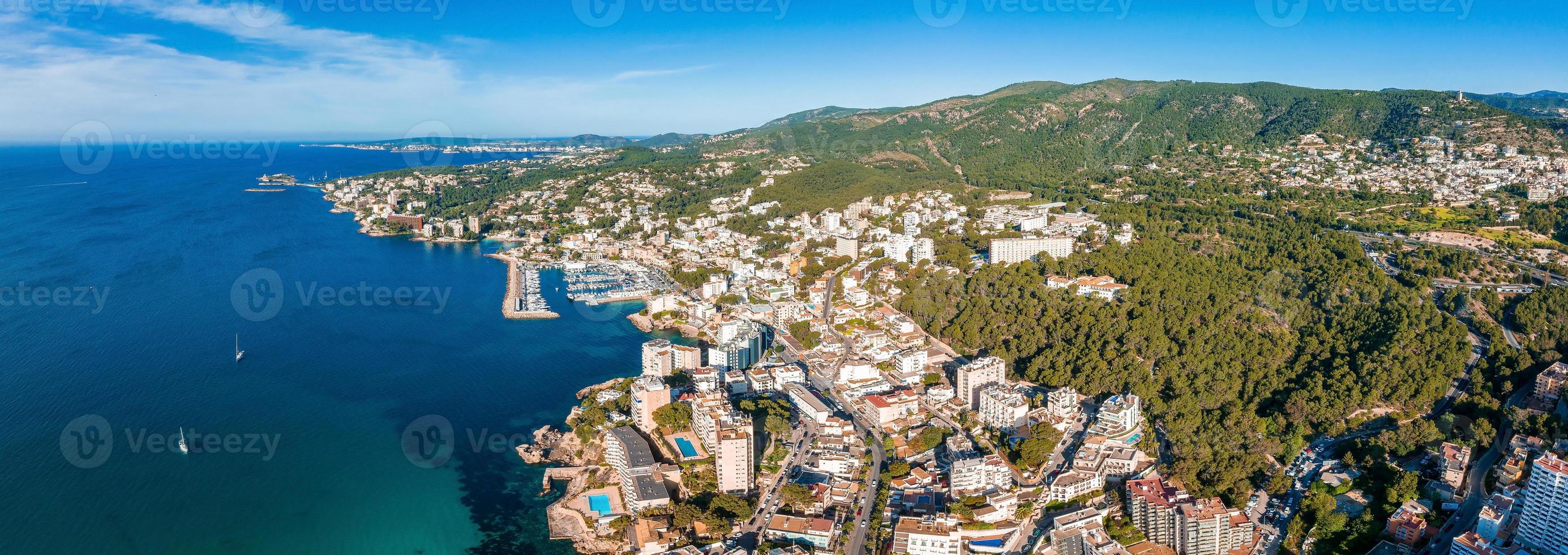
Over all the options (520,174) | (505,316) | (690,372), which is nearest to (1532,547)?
(690,372)

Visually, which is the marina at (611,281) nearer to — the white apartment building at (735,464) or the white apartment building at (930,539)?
the white apartment building at (735,464)

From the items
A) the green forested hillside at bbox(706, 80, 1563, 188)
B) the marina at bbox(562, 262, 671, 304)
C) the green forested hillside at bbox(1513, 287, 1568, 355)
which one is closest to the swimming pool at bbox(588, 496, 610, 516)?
the marina at bbox(562, 262, 671, 304)

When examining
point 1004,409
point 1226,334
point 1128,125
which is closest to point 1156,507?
point 1004,409

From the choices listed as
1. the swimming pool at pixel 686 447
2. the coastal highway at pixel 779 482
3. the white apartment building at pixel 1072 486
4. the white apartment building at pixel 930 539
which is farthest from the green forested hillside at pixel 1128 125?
the white apartment building at pixel 930 539

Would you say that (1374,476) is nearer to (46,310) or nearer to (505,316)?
(505,316)

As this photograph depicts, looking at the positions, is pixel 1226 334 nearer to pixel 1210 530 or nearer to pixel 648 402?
pixel 1210 530

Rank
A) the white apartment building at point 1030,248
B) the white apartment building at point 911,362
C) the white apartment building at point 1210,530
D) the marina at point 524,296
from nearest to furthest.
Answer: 1. the white apartment building at point 1210,530
2. the white apartment building at point 911,362
3. the marina at point 524,296
4. the white apartment building at point 1030,248
